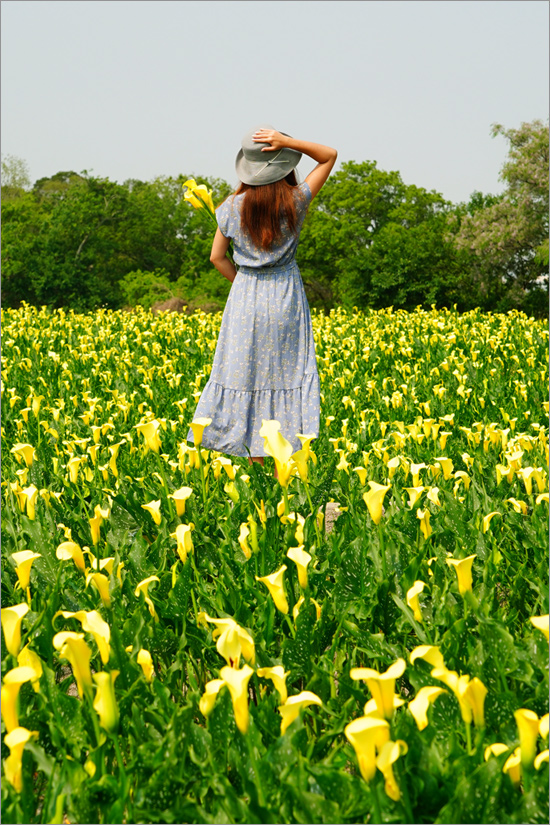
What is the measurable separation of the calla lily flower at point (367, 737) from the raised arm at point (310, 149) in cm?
282

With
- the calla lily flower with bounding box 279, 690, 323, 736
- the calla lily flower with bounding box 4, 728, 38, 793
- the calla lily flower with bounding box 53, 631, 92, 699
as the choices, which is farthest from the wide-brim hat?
the calla lily flower with bounding box 4, 728, 38, 793

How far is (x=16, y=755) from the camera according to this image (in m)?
1.47

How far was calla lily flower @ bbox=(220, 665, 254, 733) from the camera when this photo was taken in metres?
1.45

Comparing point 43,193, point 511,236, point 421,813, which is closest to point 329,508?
point 421,813

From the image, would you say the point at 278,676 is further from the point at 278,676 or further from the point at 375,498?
the point at 375,498

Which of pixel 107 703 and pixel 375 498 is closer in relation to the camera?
pixel 107 703

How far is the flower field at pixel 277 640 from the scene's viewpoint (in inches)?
58.7

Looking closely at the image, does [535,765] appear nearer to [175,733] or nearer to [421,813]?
[421,813]

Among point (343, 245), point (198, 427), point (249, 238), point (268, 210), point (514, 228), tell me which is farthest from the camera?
point (343, 245)

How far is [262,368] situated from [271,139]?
114cm

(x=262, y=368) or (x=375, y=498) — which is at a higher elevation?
(x=262, y=368)

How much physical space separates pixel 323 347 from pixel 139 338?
264 cm

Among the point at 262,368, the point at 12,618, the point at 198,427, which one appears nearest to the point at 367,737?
the point at 12,618

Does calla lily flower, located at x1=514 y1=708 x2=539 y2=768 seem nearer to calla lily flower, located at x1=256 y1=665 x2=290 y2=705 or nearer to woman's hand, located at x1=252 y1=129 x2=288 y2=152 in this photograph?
calla lily flower, located at x1=256 y1=665 x2=290 y2=705
